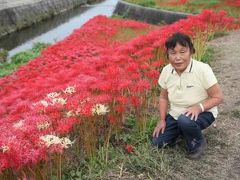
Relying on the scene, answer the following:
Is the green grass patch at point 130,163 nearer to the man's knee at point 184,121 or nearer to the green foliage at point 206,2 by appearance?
the man's knee at point 184,121

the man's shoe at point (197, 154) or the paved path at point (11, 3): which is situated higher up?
the man's shoe at point (197, 154)

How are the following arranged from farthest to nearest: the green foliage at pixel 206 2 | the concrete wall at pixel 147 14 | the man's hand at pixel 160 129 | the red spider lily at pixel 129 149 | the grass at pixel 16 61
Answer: the concrete wall at pixel 147 14, the green foliage at pixel 206 2, the grass at pixel 16 61, the man's hand at pixel 160 129, the red spider lily at pixel 129 149

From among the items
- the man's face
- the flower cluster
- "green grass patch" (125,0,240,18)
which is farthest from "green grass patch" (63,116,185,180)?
"green grass patch" (125,0,240,18)

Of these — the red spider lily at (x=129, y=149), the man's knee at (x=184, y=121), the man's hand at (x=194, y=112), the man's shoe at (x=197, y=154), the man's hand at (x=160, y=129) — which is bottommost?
the man's shoe at (x=197, y=154)

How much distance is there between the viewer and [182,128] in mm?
4910

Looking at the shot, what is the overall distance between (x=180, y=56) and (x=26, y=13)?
18.1 m

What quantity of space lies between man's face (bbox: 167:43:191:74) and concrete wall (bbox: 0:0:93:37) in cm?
1561

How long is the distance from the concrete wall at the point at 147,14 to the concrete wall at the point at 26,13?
13.2 ft

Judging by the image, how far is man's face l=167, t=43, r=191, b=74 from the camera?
482 centimetres

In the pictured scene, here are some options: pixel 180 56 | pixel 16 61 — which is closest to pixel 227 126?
pixel 180 56

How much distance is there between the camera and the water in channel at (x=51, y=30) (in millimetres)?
18484

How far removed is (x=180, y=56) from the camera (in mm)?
4844

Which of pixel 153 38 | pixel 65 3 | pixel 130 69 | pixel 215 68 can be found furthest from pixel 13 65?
pixel 65 3

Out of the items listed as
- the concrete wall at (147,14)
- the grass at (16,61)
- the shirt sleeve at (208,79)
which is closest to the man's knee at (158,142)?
the shirt sleeve at (208,79)
